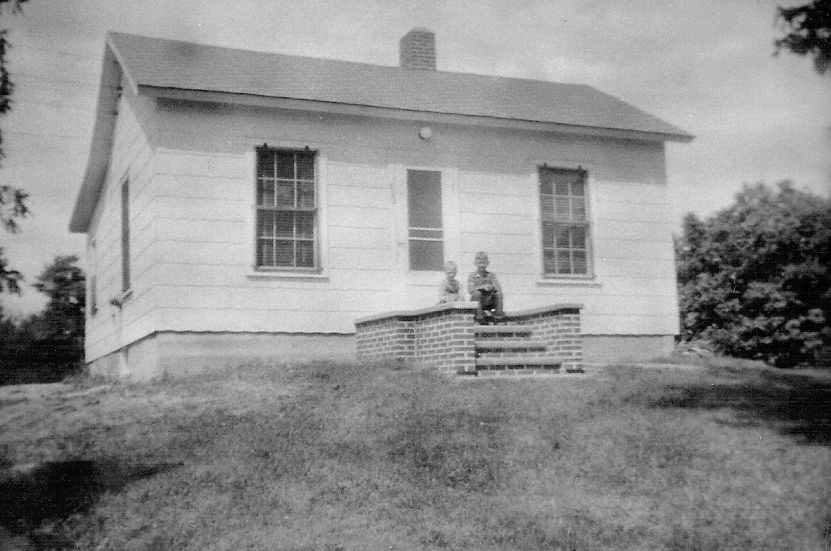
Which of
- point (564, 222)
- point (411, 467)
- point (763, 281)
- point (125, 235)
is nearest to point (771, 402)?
point (564, 222)

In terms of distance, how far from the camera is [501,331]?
10500mm

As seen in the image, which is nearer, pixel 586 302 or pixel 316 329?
pixel 316 329

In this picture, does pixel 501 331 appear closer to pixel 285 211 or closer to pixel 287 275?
pixel 287 275

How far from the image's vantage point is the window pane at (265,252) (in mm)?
11266

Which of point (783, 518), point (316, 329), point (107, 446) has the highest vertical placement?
point (316, 329)

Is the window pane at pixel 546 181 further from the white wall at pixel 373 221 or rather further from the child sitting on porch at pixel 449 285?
the child sitting on porch at pixel 449 285

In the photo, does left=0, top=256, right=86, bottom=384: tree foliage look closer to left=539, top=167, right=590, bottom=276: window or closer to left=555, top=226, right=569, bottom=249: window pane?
left=539, top=167, right=590, bottom=276: window

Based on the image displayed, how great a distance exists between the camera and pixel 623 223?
1325 cm

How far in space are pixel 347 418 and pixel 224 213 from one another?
4.49 metres

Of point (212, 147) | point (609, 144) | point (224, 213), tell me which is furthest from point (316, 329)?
point (609, 144)

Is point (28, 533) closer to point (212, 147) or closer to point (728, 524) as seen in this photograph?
point (728, 524)

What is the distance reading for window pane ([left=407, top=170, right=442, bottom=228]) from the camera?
1230 cm

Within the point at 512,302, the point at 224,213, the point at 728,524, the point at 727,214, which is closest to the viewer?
the point at 728,524

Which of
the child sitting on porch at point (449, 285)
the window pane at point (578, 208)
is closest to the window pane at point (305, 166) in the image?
the child sitting on porch at point (449, 285)
